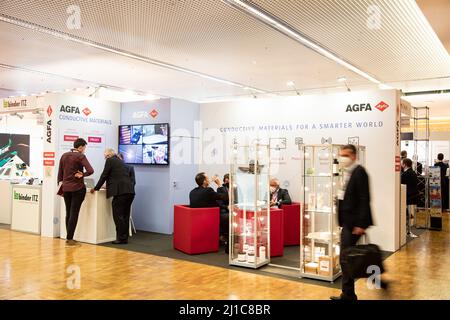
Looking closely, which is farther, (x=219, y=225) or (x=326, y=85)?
(x=326, y=85)

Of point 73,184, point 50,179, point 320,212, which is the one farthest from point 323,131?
point 50,179

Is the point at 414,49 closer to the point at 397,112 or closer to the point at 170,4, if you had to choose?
the point at 397,112

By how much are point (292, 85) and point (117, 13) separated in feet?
19.5

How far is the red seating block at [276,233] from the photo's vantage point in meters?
6.20

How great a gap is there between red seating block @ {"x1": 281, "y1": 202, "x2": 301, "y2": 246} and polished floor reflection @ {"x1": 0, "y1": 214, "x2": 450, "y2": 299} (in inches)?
63.0

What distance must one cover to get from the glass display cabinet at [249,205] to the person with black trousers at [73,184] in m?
2.61

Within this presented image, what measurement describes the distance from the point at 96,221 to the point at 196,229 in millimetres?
1889

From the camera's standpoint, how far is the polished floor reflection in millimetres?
4391

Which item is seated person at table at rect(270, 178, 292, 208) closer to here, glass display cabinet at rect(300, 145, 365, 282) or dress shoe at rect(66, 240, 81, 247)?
glass display cabinet at rect(300, 145, 365, 282)

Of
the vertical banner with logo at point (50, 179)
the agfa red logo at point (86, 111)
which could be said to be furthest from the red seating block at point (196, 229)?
the agfa red logo at point (86, 111)

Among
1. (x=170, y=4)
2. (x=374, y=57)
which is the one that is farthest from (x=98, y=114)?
(x=374, y=57)

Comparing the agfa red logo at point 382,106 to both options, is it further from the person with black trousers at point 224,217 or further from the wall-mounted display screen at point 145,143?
the wall-mounted display screen at point 145,143
